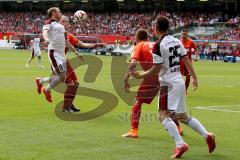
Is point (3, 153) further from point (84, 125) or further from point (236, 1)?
point (236, 1)

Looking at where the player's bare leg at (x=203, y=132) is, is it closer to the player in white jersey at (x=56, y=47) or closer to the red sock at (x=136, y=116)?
the red sock at (x=136, y=116)

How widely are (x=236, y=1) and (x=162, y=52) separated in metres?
65.3

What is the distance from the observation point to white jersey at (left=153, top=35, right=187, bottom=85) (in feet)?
32.3

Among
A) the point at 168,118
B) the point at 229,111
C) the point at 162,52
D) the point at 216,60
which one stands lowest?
the point at 216,60

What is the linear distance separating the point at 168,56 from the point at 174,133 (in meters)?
1.25

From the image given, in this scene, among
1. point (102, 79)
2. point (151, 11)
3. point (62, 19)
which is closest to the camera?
point (62, 19)

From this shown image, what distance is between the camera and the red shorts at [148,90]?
12.1 meters

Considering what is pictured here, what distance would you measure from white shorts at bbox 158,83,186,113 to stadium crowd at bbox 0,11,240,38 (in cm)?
5098

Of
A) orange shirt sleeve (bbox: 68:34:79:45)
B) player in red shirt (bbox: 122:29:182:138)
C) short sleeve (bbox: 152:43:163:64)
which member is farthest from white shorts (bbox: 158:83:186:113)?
orange shirt sleeve (bbox: 68:34:79:45)

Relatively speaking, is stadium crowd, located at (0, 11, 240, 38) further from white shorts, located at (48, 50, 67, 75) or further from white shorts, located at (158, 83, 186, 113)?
white shorts, located at (158, 83, 186, 113)

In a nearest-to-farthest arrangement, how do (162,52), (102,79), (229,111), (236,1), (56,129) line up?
1. (162,52)
2. (56,129)
3. (229,111)
4. (102,79)
5. (236,1)

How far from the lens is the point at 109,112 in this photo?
16.0m

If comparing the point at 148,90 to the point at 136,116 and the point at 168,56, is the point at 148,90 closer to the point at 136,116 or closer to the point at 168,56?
the point at 136,116

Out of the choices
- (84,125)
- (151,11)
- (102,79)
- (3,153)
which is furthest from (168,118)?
(151,11)
